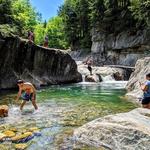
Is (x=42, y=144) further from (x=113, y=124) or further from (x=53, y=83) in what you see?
(x=53, y=83)

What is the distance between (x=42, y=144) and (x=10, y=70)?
21.4 metres

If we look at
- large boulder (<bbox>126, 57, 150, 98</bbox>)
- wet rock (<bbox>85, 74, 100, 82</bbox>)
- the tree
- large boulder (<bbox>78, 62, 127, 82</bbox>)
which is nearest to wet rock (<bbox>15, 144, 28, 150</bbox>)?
large boulder (<bbox>126, 57, 150, 98</bbox>)

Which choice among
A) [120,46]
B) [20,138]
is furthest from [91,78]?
[20,138]

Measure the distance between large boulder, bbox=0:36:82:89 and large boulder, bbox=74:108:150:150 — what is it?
66.2 ft

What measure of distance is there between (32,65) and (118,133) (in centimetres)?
2526

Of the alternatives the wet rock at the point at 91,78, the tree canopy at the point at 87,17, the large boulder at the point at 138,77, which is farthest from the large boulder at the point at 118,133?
the tree canopy at the point at 87,17

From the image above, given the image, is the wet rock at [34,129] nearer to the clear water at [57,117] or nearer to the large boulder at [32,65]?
the clear water at [57,117]

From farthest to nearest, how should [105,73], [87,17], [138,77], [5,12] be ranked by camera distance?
[87,17] → [5,12] → [105,73] → [138,77]

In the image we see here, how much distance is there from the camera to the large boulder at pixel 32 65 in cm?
3228

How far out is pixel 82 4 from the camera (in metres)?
78.1

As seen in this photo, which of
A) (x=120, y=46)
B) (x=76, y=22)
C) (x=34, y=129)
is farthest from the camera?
(x=76, y=22)

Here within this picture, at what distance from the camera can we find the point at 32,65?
36.0m

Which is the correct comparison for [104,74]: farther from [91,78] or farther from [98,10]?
[98,10]

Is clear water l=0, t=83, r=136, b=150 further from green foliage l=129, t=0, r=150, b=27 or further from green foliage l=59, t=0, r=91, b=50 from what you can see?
green foliage l=59, t=0, r=91, b=50
